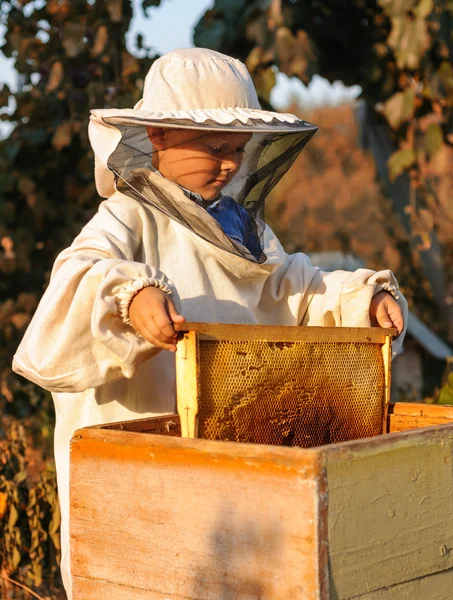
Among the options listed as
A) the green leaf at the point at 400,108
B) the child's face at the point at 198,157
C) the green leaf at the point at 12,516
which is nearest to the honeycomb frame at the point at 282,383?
the child's face at the point at 198,157

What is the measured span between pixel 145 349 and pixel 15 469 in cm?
168

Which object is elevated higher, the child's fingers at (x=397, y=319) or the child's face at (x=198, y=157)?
the child's face at (x=198, y=157)

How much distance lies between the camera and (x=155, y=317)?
1.25 meters

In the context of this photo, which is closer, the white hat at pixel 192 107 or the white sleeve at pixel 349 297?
the white hat at pixel 192 107

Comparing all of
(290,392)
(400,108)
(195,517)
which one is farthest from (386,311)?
(400,108)

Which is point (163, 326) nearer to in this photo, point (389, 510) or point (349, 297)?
point (389, 510)

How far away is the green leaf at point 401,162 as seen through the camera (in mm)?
4297

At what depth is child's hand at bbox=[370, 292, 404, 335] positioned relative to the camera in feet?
5.56

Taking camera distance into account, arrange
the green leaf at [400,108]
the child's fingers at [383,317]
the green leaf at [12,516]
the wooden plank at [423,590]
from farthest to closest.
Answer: the green leaf at [400,108]
the green leaf at [12,516]
the child's fingers at [383,317]
the wooden plank at [423,590]

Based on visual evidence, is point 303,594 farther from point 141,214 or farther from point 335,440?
point 141,214

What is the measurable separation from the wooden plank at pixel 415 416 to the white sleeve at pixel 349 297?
13 cm

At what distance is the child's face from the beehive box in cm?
53

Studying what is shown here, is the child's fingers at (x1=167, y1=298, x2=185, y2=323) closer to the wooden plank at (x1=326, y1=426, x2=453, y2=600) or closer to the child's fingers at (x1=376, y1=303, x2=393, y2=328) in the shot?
the wooden plank at (x1=326, y1=426, x2=453, y2=600)

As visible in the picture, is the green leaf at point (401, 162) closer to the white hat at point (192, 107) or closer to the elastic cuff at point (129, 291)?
the white hat at point (192, 107)
